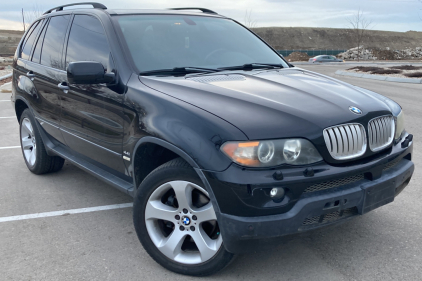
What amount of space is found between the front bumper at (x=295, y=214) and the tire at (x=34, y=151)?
124 inches

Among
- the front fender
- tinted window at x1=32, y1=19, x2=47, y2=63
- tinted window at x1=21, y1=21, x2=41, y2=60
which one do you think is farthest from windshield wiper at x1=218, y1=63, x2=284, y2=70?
tinted window at x1=21, y1=21, x2=41, y2=60

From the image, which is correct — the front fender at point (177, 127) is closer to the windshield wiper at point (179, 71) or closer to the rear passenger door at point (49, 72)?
the windshield wiper at point (179, 71)

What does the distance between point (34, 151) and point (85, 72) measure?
7.82 feet

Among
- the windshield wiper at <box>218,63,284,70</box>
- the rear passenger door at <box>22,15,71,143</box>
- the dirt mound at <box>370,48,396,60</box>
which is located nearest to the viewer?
the windshield wiper at <box>218,63,284,70</box>

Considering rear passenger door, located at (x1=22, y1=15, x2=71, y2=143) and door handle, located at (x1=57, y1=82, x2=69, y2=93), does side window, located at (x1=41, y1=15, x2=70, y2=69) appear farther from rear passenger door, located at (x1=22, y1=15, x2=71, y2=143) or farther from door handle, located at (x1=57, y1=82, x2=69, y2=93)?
door handle, located at (x1=57, y1=82, x2=69, y2=93)

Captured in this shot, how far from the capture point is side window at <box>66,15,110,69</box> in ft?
12.0

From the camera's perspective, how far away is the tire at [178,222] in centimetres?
268

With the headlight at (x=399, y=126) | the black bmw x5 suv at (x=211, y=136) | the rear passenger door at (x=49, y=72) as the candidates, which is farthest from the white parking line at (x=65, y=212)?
the headlight at (x=399, y=126)

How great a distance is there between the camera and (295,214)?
7.86 feet

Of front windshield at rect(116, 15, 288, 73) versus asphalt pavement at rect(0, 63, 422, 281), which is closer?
asphalt pavement at rect(0, 63, 422, 281)

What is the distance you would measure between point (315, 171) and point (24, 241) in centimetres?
243

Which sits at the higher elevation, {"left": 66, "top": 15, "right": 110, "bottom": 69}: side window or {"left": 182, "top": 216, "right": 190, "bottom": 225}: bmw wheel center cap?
{"left": 66, "top": 15, "right": 110, "bottom": 69}: side window

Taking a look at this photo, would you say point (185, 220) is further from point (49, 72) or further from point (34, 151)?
point (34, 151)

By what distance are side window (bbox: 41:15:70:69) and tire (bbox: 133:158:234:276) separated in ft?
6.67
